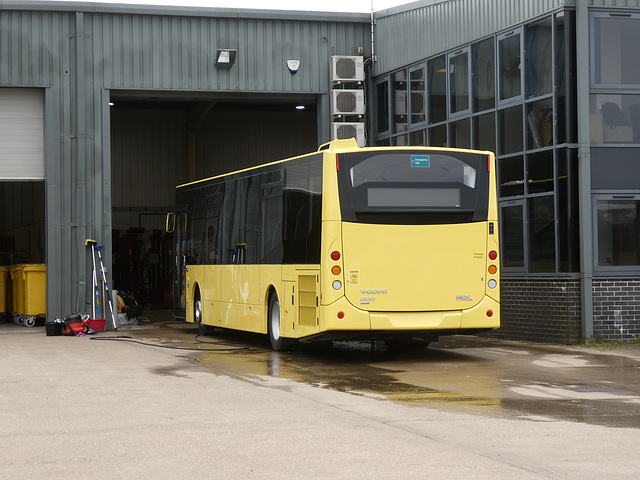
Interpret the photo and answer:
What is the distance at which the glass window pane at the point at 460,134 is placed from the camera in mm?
21359

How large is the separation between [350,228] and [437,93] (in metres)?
8.32

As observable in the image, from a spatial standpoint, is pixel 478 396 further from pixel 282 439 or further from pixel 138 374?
pixel 138 374

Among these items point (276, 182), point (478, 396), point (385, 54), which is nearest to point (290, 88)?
point (385, 54)

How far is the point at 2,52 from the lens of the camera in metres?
23.0

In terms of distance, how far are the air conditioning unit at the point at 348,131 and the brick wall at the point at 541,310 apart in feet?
20.6

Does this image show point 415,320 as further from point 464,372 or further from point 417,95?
point 417,95

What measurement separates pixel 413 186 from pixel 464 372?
113 inches

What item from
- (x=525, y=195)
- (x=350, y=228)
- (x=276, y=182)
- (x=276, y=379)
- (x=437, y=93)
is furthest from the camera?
(x=437, y=93)

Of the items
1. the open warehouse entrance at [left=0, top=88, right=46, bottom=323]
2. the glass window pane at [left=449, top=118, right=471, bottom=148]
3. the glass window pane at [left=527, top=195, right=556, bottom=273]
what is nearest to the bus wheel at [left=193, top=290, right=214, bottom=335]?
the open warehouse entrance at [left=0, top=88, right=46, bottom=323]

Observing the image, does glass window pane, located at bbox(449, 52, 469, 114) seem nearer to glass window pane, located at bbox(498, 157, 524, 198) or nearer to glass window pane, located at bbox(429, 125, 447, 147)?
glass window pane, located at bbox(429, 125, 447, 147)

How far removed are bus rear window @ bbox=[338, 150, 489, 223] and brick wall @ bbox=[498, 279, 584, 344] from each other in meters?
3.44

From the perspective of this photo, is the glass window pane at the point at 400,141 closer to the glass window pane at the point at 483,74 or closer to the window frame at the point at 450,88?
the window frame at the point at 450,88

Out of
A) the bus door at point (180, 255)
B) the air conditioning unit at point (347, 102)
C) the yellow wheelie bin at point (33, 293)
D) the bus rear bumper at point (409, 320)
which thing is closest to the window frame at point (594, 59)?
the bus rear bumper at point (409, 320)

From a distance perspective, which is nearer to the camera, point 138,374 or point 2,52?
point 138,374
